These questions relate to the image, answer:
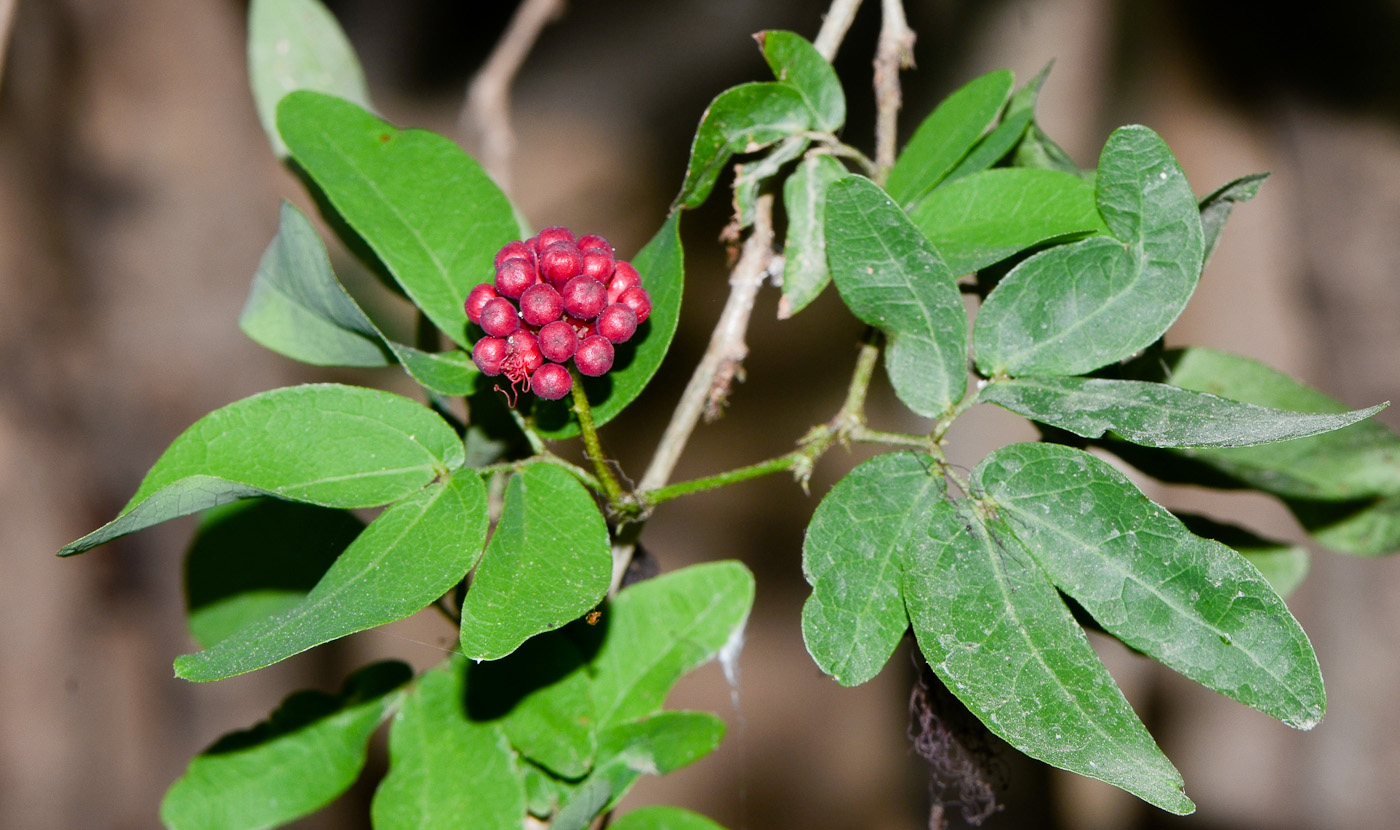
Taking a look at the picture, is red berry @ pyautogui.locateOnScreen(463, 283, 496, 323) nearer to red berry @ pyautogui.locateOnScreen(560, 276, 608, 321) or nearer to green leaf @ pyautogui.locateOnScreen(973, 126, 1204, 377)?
red berry @ pyautogui.locateOnScreen(560, 276, 608, 321)

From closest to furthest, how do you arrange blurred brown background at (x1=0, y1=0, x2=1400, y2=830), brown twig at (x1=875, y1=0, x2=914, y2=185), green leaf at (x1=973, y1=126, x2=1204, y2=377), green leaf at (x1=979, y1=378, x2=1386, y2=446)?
1. green leaf at (x1=979, y1=378, x2=1386, y2=446)
2. green leaf at (x1=973, y1=126, x2=1204, y2=377)
3. brown twig at (x1=875, y1=0, x2=914, y2=185)
4. blurred brown background at (x1=0, y1=0, x2=1400, y2=830)

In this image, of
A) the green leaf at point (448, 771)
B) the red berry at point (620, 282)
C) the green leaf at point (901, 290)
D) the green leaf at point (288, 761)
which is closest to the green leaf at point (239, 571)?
the green leaf at point (288, 761)

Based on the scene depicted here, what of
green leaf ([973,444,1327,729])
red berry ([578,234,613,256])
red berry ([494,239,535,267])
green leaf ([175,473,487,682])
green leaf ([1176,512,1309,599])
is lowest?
green leaf ([1176,512,1309,599])

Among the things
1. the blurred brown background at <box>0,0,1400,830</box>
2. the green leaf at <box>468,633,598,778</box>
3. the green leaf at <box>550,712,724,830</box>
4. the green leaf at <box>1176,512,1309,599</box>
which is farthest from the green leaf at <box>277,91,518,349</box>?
the blurred brown background at <box>0,0,1400,830</box>

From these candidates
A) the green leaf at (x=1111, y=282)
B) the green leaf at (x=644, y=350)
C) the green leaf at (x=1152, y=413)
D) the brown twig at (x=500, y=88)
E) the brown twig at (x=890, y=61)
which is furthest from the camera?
the brown twig at (x=500, y=88)

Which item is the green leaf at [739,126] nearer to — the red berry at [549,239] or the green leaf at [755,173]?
the green leaf at [755,173]

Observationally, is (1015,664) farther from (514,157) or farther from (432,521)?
(514,157)

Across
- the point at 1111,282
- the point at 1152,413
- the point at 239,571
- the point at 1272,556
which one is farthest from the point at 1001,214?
the point at 239,571
